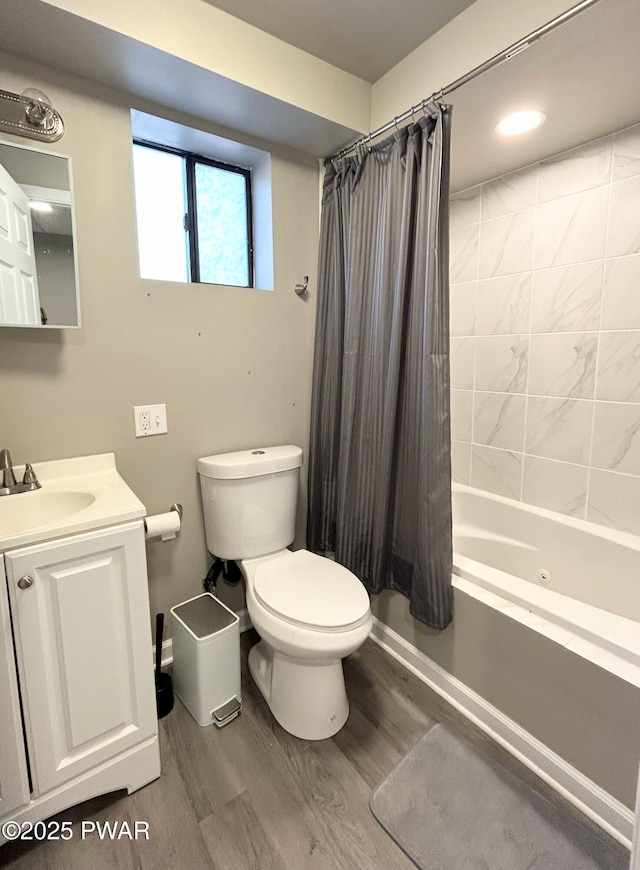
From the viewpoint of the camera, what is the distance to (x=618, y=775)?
1137 mm

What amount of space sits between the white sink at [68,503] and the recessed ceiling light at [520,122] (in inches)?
70.6

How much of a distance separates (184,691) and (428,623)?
3.06 ft

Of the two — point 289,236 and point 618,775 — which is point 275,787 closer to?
point 618,775

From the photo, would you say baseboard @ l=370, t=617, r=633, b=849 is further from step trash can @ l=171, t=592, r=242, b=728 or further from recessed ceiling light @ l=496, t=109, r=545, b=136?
recessed ceiling light @ l=496, t=109, r=545, b=136

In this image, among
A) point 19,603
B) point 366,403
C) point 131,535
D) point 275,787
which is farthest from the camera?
point 366,403

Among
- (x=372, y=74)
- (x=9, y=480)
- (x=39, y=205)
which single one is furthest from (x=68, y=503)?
(x=372, y=74)

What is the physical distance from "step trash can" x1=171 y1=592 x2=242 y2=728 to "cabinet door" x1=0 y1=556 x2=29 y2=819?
1.66 ft

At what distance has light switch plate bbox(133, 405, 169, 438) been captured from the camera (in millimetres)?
1586

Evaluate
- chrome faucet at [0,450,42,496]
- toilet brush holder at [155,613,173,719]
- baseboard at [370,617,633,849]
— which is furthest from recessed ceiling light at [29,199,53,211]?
baseboard at [370,617,633,849]

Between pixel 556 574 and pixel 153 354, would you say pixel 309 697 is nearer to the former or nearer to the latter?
pixel 556 574

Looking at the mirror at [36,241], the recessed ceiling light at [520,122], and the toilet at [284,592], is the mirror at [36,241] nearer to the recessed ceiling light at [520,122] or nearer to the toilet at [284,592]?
the toilet at [284,592]

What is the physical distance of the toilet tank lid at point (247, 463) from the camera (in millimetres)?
1624

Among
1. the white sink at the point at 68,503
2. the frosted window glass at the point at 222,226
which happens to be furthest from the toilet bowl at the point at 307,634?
the frosted window glass at the point at 222,226

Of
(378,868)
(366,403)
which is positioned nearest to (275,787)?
(378,868)
